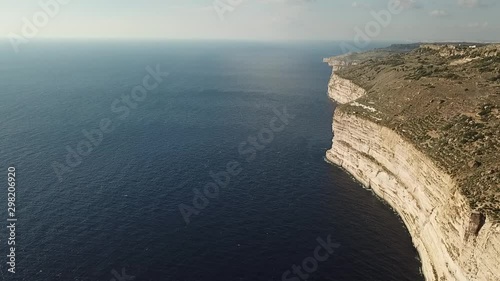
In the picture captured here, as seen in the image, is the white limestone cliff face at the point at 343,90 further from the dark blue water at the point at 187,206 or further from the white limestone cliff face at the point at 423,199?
the white limestone cliff face at the point at 423,199

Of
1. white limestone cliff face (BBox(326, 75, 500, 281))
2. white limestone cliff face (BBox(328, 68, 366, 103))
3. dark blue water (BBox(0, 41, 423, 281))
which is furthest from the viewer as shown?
white limestone cliff face (BBox(328, 68, 366, 103))

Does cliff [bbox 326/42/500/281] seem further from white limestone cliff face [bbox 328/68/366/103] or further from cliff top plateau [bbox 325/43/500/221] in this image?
white limestone cliff face [bbox 328/68/366/103]

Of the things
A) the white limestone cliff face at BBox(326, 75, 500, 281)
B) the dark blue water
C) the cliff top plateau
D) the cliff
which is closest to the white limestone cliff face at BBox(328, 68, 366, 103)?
the cliff top plateau

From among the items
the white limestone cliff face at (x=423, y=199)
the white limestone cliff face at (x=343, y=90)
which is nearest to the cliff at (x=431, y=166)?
the white limestone cliff face at (x=423, y=199)

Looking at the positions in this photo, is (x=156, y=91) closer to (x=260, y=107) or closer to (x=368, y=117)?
(x=260, y=107)

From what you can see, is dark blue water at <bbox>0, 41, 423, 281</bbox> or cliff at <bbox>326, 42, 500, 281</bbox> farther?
dark blue water at <bbox>0, 41, 423, 281</bbox>

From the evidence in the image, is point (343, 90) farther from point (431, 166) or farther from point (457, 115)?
point (431, 166)

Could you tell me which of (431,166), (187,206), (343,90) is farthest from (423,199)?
(343,90)
